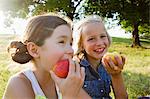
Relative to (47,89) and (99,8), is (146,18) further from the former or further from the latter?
(47,89)

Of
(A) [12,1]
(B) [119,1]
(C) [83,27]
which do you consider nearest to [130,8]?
(B) [119,1]

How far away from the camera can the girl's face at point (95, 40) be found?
152 inches

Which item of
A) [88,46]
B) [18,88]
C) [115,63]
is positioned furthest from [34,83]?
[88,46]

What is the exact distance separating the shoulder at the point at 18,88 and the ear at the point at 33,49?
0.20 metres

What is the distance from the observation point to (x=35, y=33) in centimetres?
278

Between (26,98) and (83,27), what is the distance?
1604 millimetres

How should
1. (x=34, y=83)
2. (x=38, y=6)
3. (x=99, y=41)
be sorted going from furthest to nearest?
(x=38, y=6), (x=99, y=41), (x=34, y=83)

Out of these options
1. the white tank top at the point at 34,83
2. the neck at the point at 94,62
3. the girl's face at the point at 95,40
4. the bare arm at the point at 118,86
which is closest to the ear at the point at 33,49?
the white tank top at the point at 34,83

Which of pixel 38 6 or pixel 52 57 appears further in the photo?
pixel 38 6

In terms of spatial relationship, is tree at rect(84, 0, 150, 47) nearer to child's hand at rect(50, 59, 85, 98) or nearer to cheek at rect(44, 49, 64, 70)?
cheek at rect(44, 49, 64, 70)

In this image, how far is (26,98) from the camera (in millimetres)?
2652

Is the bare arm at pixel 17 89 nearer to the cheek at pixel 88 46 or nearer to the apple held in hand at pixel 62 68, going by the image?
the apple held in hand at pixel 62 68

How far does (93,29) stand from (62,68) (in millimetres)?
1602

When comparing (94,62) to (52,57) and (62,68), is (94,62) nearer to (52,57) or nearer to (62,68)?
(52,57)
